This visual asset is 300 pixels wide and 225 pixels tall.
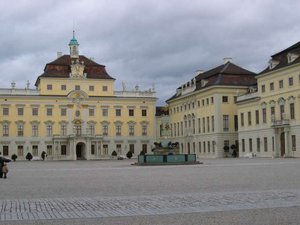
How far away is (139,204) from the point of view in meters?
11.5

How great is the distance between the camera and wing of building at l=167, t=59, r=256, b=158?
6792cm

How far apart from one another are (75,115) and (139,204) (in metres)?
68.7

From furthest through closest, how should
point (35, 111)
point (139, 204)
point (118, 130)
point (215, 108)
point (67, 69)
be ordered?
point (118, 130) → point (67, 69) → point (35, 111) → point (215, 108) → point (139, 204)

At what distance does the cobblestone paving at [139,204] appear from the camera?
10055mm

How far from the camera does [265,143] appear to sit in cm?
5978

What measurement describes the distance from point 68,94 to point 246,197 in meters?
67.5

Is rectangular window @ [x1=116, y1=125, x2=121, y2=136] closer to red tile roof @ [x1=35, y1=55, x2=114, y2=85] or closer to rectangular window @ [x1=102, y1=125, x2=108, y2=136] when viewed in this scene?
rectangular window @ [x1=102, y1=125, x2=108, y2=136]

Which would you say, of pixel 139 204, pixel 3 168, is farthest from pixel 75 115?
pixel 139 204

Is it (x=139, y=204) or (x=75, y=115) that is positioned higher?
(x=75, y=115)

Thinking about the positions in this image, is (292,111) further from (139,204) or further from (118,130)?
(139,204)

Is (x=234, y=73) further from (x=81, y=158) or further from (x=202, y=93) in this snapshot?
(x=81, y=158)

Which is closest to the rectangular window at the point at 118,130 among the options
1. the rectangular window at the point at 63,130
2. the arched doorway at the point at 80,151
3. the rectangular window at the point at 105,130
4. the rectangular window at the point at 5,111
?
the rectangular window at the point at 105,130

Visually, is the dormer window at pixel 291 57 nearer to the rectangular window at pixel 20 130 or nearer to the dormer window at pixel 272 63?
the dormer window at pixel 272 63

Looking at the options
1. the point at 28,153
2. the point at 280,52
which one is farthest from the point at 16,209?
the point at 28,153
